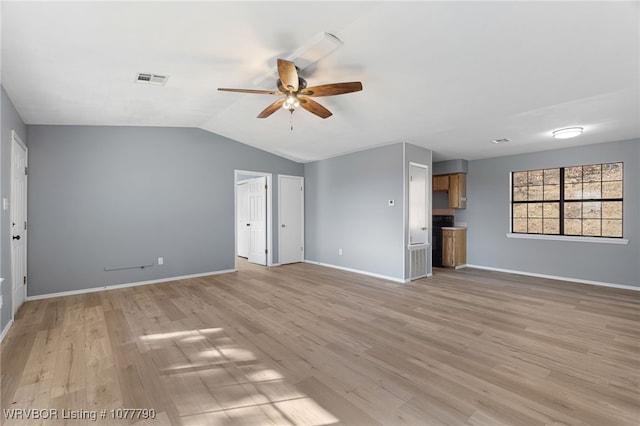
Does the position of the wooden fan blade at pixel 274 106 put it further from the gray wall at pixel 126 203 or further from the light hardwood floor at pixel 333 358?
the gray wall at pixel 126 203

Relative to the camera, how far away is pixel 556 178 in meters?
5.63

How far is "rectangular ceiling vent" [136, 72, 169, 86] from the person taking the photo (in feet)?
10.7

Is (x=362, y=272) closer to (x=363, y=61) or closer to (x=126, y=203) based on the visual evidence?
(x=363, y=61)

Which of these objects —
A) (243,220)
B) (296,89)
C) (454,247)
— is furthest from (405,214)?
Result: (243,220)

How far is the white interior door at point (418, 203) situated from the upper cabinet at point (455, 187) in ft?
4.18

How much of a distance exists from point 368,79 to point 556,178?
15.3ft

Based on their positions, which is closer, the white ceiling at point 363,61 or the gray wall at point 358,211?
the white ceiling at point 363,61

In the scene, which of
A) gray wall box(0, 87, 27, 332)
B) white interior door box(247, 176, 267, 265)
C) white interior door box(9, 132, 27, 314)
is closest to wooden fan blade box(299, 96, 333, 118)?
gray wall box(0, 87, 27, 332)

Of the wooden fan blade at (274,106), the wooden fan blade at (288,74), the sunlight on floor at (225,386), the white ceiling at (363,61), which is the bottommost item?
the sunlight on floor at (225,386)

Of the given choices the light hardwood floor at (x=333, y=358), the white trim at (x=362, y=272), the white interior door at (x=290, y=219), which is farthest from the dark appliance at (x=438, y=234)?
the white interior door at (x=290, y=219)

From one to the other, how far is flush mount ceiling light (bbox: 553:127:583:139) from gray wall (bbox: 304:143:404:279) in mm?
2257

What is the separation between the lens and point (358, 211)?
604 cm

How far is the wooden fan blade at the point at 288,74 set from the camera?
2.51 meters

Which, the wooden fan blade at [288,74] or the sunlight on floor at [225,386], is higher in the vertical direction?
the wooden fan blade at [288,74]
